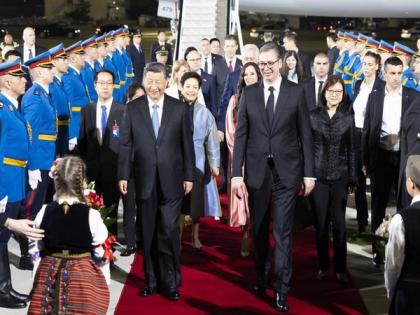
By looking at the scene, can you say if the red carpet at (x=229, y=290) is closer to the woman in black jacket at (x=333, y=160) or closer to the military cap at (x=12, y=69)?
the woman in black jacket at (x=333, y=160)

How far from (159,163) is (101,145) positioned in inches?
55.2

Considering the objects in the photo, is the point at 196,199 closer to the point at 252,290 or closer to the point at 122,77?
the point at 252,290

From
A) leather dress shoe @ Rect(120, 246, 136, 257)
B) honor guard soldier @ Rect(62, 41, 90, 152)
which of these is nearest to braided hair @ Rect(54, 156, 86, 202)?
leather dress shoe @ Rect(120, 246, 136, 257)

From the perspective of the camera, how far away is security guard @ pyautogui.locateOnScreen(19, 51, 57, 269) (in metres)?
7.80

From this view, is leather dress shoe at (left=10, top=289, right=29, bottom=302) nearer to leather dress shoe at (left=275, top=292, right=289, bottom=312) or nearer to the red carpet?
the red carpet

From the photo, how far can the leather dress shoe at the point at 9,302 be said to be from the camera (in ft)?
21.9

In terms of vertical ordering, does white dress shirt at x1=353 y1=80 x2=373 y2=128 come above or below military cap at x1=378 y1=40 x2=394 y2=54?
below

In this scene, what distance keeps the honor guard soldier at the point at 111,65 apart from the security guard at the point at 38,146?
6029 mm

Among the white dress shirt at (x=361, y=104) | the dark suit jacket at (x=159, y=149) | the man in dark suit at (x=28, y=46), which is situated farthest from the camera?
the man in dark suit at (x=28, y=46)

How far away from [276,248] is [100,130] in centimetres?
223

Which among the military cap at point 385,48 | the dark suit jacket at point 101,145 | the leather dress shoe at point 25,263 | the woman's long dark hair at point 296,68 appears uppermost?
the military cap at point 385,48

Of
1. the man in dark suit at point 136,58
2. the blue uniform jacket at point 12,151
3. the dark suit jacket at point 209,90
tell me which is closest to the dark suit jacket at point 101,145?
the blue uniform jacket at point 12,151

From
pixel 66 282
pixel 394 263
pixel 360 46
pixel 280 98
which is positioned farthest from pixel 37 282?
pixel 360 46

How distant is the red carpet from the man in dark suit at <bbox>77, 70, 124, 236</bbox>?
0.75 metres
